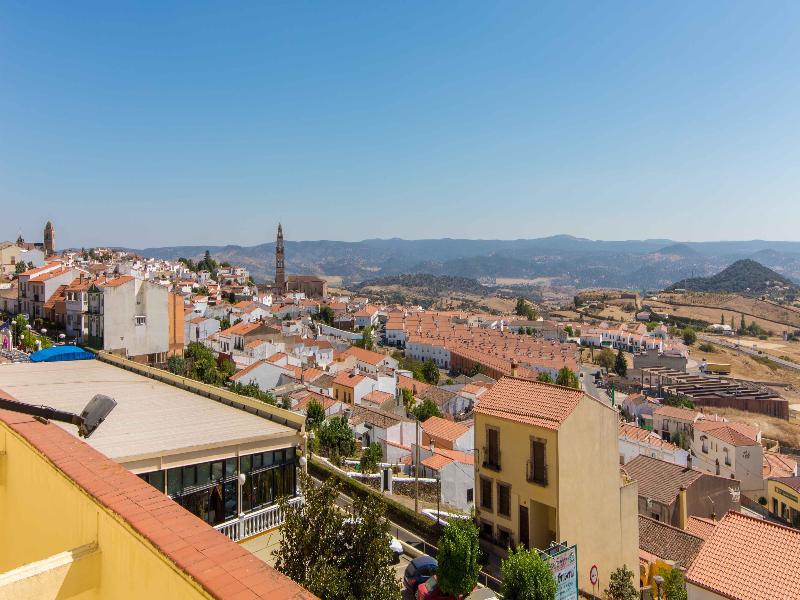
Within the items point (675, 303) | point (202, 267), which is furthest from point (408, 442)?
point (675, 303)

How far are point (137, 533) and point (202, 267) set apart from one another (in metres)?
115

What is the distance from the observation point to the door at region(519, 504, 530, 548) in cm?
1447

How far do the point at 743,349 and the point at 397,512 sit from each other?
410 feet

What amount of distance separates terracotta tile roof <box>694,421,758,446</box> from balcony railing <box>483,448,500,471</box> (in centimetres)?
3560

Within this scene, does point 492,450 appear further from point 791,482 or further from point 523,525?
point 791,482

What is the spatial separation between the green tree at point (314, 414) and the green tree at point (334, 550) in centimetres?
2223

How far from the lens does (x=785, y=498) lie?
122ft

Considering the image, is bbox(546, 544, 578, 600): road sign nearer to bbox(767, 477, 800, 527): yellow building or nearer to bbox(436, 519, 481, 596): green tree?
bbox(436, 519, 481, 596): green tree

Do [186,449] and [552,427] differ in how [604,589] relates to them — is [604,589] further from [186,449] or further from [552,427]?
[186,449]

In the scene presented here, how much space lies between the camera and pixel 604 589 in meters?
14.8

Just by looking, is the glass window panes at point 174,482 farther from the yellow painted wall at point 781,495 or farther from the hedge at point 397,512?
the yellow painted wall at point 781,495

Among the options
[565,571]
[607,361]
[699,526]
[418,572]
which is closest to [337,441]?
[418,572]

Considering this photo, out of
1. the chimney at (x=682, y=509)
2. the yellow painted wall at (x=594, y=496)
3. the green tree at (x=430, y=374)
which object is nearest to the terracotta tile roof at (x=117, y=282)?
the yellow painted wall at (x=594, y=496)

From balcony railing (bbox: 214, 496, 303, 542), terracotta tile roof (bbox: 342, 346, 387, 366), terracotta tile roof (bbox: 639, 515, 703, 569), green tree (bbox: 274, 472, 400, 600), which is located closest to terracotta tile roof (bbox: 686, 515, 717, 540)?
terracotta tile roof (bbox: 639, 515, 703, 569)
